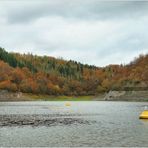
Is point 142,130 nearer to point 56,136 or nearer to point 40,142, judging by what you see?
point 56,136

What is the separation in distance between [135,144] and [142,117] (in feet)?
142

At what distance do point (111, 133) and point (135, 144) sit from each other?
12014 mm

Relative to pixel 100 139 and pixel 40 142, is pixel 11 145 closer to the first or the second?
pixel 40 142

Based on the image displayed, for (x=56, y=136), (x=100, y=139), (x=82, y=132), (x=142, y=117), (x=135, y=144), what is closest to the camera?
(x=135, y=144)

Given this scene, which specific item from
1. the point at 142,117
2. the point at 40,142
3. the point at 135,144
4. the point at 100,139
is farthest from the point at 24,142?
the point at 142,117

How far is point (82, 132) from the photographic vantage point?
65750mm

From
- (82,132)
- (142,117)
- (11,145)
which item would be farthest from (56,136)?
(142,117)

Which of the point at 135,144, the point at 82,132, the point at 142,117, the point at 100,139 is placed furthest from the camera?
the point at 142,117

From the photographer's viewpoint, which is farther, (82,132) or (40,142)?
(82,132)

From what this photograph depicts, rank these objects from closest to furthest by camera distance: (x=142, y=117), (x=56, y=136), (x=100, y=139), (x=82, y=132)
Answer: (x=100, y=139) < (x=56, y=136) < (x=82, y=132) < (x=142, y=117)

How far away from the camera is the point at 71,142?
54.1 meters

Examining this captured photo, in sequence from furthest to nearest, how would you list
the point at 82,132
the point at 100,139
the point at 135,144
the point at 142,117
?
the point at 142,117
the point at 82,132
the point at 100,139
the point at 135,144

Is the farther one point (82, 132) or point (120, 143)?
point (82, 132)

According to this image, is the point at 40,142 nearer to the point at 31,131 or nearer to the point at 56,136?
the point at 56,136
